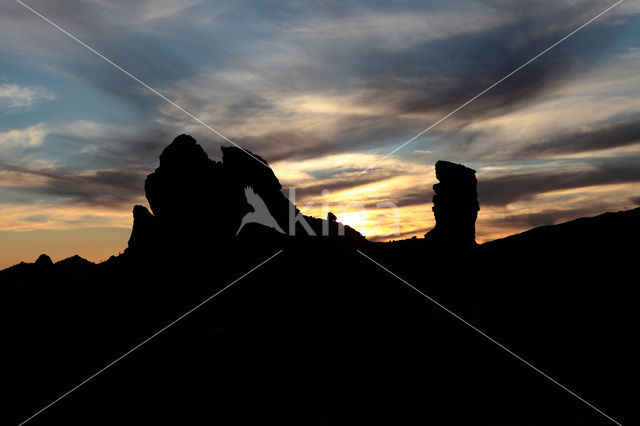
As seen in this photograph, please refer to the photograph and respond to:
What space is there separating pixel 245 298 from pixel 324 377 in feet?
73.5

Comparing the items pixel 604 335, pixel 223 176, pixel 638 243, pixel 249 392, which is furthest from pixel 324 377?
pixel 223 176

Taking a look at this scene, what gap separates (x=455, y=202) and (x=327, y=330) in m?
43.6

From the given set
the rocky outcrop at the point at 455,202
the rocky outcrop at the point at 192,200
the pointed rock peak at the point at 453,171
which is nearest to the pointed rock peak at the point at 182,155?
the rocky outcrop at the point at 192,200

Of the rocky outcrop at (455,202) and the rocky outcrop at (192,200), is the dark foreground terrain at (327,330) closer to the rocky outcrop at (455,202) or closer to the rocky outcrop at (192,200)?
the rocky outcrop at (192,200)

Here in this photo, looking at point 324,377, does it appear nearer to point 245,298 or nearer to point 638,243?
point 245,298

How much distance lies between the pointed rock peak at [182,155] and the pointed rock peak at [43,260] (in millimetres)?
31076

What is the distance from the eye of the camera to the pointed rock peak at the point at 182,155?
8525 centimetres

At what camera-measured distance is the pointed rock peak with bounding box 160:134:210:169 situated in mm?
85250

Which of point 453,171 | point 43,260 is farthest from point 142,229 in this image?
point 453,171

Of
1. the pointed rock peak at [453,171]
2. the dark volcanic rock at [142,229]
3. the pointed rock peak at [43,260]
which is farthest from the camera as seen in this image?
the pointed rock peak at [43,260]

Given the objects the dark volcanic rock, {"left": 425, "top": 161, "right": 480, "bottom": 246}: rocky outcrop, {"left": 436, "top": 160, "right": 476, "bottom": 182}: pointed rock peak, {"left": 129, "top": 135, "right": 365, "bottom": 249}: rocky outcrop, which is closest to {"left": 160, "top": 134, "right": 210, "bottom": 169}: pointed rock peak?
{"left": 129, "top": 135, "right": 365, "bottom": 249}: rocky outcrop

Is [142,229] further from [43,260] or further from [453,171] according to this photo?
[453,171]

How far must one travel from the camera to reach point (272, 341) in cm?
4325

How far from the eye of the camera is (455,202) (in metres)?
78.8
